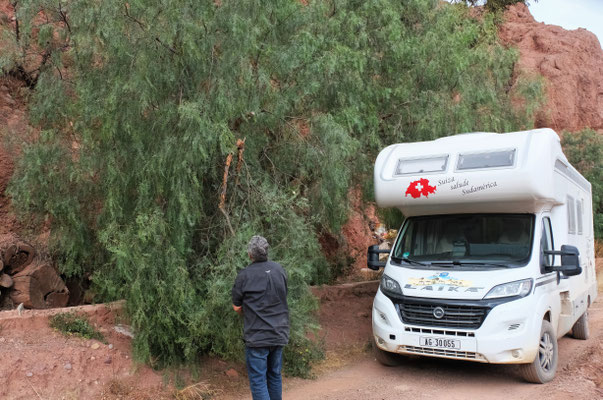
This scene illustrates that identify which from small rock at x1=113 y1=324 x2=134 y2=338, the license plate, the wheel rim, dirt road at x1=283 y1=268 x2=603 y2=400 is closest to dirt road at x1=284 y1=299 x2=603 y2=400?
dirt road at x1=283 y1=268 x2=603 y2=400

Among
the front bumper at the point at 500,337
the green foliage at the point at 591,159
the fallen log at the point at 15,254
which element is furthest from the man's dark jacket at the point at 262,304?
the green foliage at the point at 591,159

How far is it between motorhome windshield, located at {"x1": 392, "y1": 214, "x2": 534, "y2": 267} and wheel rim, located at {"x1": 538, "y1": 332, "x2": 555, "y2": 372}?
979 mm

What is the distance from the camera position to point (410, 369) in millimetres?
7629

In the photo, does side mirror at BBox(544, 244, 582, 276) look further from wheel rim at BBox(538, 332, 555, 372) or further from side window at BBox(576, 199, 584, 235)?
side window at BBox(576, 199, 584, 235)

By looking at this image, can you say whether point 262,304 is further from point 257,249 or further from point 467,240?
point 467,240

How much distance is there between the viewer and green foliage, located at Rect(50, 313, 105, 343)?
6352 millimetres

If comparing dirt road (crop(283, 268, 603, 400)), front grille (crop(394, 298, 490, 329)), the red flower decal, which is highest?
the red flower decal

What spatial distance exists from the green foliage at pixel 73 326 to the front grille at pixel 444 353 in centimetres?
365

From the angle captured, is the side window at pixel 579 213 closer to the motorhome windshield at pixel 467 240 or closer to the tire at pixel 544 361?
the motorhome windshield at pixel 467 240

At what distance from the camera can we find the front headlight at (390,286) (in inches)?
282

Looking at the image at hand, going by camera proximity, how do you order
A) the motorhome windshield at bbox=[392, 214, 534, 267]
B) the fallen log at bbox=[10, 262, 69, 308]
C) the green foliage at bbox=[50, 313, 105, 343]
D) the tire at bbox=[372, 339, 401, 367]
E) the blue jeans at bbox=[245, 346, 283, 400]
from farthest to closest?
the fallen log at bbox=[10, 262, 69, 308] → the tire at bbox=[372, 339, 401, 367] → the motorhome windshield at bbox=[392, 214, 534, 267] → the green foliage at bbox=[50, 313, 105, 343] → the blue jeans at bbox=[245, 346, 283, 400]

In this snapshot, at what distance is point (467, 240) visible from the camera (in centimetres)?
747

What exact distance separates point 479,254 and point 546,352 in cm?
141

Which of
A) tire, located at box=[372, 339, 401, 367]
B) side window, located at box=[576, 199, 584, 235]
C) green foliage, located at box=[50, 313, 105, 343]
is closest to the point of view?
green foliage, located at box=[50, 313, 105, 343]
